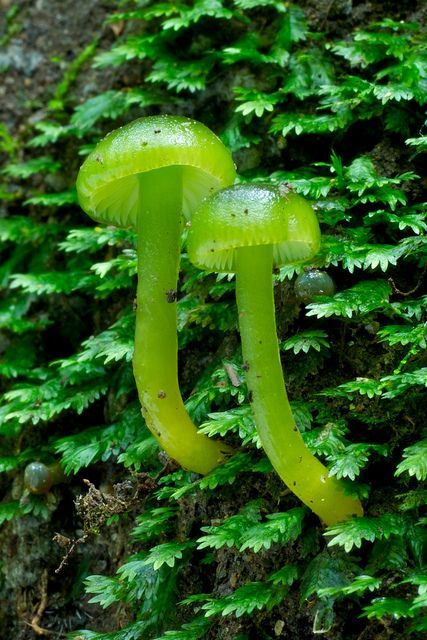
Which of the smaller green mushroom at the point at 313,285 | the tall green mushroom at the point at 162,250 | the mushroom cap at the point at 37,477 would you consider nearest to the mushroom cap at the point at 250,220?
the tall green mushroom at the point at 162,250

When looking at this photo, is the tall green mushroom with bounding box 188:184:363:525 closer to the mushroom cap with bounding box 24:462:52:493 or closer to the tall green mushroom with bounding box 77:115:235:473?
the tall green mushroom with bounding box 77:115:235:473

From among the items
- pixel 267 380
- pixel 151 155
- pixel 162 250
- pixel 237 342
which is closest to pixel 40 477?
pixel 237 342

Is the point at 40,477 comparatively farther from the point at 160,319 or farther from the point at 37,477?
the point at 160,319

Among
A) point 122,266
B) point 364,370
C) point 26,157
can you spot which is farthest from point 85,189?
point 26,157

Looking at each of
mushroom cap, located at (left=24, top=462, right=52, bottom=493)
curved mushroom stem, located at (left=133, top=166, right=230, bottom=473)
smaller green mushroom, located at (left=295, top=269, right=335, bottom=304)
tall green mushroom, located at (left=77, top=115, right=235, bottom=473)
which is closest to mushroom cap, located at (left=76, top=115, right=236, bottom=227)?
tall green mushroom, located at (left=77, top=115, right=235, bottom=473)

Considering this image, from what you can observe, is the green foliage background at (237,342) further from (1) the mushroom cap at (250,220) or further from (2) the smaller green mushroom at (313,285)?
(1) the mushroom cap at (250,220)

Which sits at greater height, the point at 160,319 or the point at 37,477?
the point at 160,319
